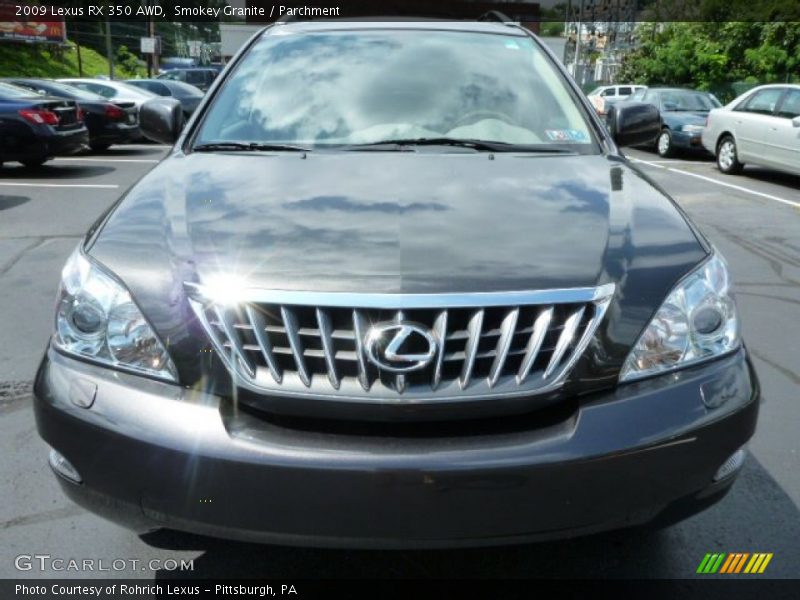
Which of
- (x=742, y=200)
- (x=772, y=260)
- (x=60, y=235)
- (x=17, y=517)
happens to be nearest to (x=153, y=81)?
(x=60, y=235)

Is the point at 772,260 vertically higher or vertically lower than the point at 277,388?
lower

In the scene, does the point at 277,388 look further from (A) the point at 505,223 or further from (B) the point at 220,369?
(A) the point at 505,223

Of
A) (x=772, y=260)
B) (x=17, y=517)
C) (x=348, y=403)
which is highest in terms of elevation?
(x=348, y=403)

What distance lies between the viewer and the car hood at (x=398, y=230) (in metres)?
1.89

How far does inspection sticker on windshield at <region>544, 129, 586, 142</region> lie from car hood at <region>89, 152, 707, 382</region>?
293mm

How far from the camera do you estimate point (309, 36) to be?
139 inches

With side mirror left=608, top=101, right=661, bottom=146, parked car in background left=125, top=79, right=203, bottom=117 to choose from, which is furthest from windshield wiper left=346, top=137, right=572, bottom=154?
parked car in background left=125, top=79, right=203, bottom=117

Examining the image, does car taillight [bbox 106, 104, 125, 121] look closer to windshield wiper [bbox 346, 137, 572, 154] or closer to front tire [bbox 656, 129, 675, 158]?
front tire [bbox 656, 129, 675, 158]

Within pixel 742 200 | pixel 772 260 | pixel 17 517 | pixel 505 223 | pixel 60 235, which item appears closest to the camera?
pixel 505 223

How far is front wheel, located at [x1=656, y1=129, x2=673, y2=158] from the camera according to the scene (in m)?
15.0

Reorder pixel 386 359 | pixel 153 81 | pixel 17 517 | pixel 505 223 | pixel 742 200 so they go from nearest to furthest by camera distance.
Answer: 1. pixel 386 359
2. pixel 505 223
3. pixel 17 517
4. pixel 742 200
5. pixel 153 81

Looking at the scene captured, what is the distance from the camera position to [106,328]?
1.97 metres

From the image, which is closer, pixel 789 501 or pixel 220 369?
pixel 220 369

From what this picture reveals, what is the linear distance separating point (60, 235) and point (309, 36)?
4725 mm
